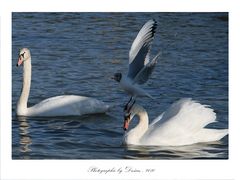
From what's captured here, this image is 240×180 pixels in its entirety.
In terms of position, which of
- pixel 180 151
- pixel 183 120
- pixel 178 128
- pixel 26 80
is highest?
pixel 26 80

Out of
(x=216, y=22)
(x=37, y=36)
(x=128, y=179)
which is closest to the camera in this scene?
(x=128, y=179)

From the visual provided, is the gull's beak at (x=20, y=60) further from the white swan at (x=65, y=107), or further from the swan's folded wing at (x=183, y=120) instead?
the swan's folded wing at (x=183, y=120)

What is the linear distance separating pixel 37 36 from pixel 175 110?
4.77 metres

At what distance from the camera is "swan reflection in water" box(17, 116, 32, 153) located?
62.2 ft

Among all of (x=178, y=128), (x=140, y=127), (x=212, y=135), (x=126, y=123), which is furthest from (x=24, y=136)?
(x=212, y=135)

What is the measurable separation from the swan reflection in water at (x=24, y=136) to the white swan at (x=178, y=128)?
1588 millimetres

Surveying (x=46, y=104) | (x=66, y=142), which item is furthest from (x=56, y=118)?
(x=66, y=142)

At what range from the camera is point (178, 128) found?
19.2m

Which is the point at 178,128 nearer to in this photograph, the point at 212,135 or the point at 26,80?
the point at 212,135

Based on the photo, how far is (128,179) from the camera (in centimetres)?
1772

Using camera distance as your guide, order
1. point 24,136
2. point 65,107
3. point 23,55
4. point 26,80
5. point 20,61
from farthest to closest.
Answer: point 26,80
point 23,55
point 20,61
point 65,107
point 24,136

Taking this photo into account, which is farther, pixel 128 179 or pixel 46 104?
pixel 46 104

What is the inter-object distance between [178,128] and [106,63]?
11.6ft
